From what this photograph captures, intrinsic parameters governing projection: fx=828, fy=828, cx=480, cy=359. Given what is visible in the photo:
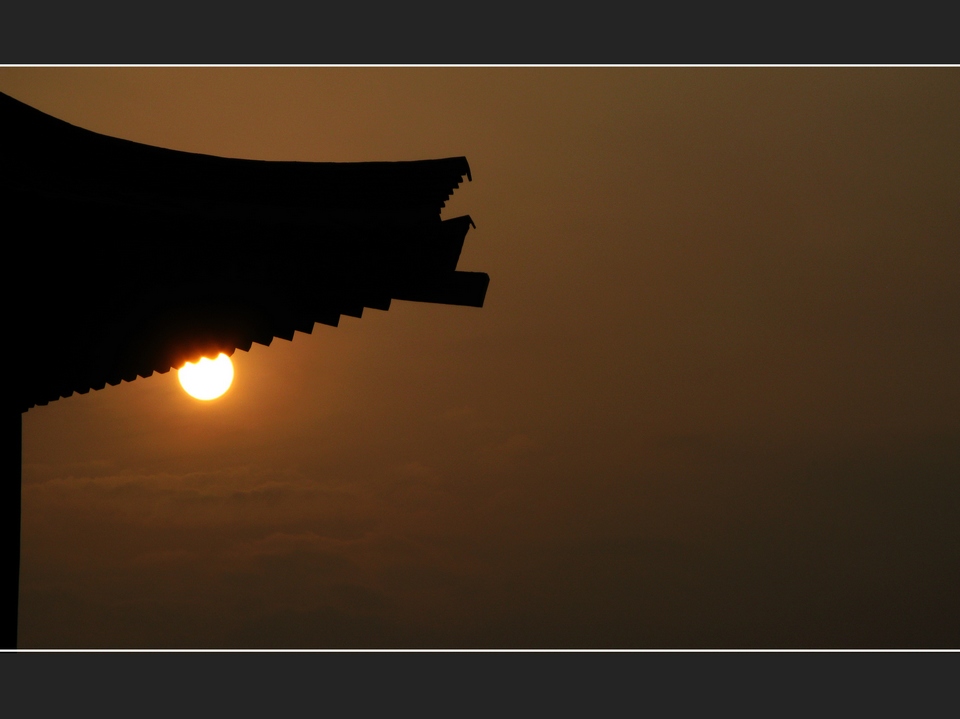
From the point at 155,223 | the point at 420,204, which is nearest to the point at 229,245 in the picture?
the point at 155,223

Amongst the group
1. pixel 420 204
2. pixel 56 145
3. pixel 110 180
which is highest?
pixel 56 145

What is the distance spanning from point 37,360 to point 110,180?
1.32 m

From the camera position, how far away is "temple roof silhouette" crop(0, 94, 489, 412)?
8.15ft

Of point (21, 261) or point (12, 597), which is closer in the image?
point (21, 261)

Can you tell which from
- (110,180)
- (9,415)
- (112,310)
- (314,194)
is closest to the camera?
(112,310)

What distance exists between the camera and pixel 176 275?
8.57 ft

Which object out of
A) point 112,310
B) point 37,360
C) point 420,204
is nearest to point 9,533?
point 37,360

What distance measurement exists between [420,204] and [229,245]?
4.14 feet

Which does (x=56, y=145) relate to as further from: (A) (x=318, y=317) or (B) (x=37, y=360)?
(A) (x=318, y=317)

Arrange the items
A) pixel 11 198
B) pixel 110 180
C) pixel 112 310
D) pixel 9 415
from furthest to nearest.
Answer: pixel 110 180
pixel 9 415
pixel 112 310
pixel 11 198

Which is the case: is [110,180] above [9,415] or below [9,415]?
above

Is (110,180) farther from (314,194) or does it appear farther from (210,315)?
(210,315)

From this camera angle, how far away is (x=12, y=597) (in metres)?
3.26

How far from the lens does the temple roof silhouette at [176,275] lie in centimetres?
248
